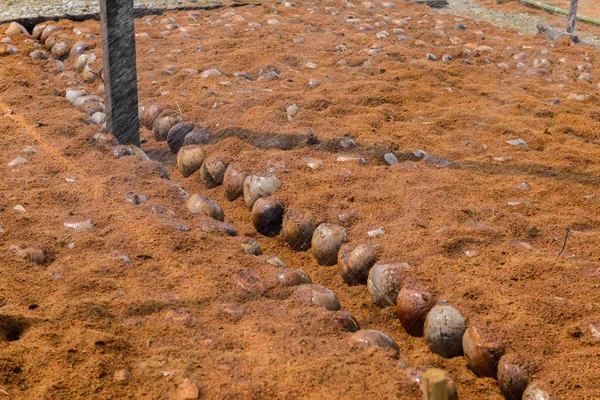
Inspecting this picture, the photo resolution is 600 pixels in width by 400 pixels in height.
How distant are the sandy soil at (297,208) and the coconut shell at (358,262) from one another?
0.05 metres

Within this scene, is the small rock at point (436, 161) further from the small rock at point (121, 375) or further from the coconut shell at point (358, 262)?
the small rock at point (121, 375)

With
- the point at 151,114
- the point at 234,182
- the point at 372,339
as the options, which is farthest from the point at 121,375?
the point at 151,114

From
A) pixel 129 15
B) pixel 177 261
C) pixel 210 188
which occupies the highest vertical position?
pixel 129 15

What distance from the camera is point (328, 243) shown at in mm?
3570

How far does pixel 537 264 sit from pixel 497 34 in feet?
15.2

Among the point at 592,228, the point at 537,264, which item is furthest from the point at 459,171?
the point at 537,264

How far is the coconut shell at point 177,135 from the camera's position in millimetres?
4746

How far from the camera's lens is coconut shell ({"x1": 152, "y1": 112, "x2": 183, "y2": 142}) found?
4871 millimetres

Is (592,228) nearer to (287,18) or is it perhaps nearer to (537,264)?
(537,264)

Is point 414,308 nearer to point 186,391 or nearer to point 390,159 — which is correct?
point 186,391

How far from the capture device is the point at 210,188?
4.34 m

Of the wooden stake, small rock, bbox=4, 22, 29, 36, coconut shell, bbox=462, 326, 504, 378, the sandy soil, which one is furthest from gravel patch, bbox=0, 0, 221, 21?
the wooden stake

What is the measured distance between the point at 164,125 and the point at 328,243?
1.77m

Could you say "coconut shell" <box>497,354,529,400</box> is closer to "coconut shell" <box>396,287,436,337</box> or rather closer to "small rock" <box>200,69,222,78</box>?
"coconut shell" <box>396,287,436,337</box>
